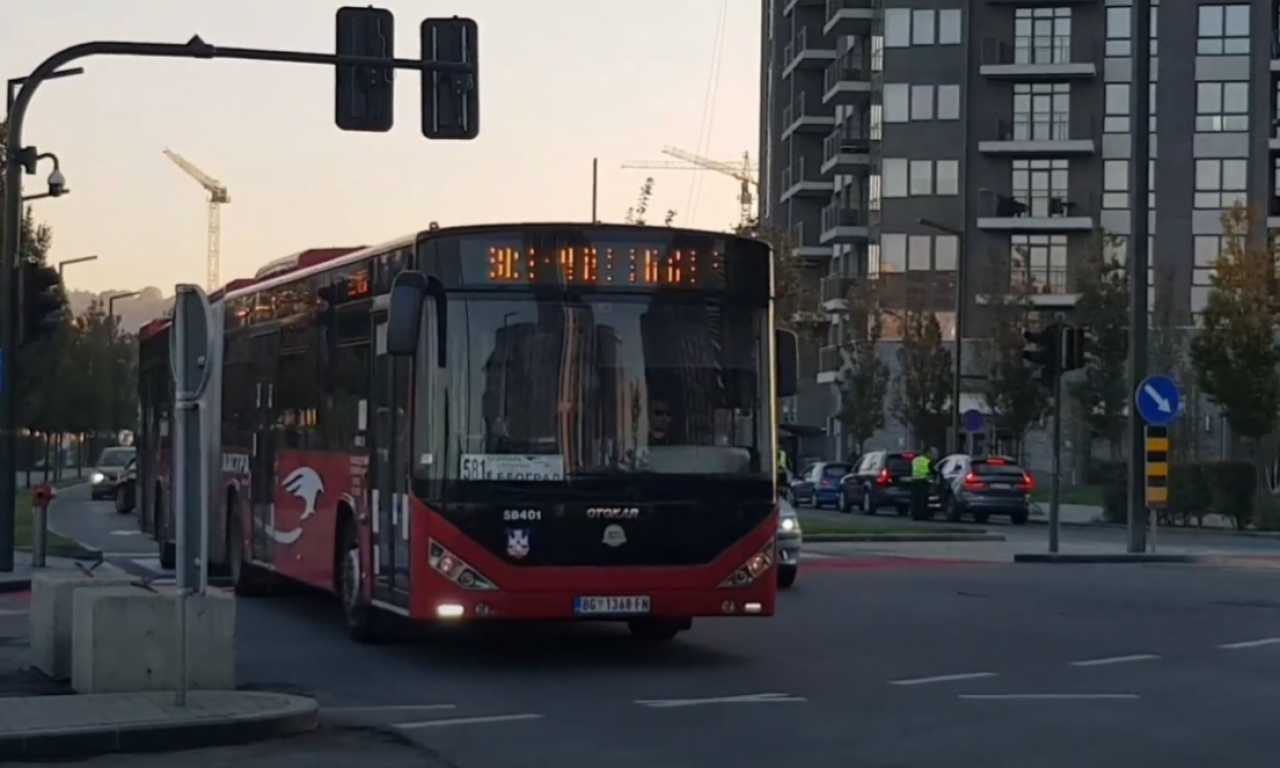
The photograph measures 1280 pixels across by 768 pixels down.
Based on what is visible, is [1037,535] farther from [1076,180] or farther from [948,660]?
[1076,180]

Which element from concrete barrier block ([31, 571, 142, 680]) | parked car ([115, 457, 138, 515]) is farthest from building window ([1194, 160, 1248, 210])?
concrete barrier block ([31, 571, 142, 680])

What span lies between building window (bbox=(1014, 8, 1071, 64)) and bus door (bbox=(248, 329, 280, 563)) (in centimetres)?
6055

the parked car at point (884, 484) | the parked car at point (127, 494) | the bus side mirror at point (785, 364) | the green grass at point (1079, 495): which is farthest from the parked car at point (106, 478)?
the bus side mirror at point (785, 364)

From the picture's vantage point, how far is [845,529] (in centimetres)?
3831

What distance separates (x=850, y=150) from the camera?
84750mm

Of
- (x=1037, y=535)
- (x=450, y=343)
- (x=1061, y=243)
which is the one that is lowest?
(x=1037, y=535)

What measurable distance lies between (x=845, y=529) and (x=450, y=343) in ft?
78.6

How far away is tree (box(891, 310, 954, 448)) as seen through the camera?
2670 inches

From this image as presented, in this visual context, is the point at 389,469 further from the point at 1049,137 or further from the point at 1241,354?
the point at 1049,137

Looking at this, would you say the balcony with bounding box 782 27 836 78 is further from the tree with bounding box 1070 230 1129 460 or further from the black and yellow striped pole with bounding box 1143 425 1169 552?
the black and yellow striped pole with bounding box 1143 425 1169 552

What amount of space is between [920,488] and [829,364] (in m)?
36.4

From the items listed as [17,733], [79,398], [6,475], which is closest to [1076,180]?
[79,398]

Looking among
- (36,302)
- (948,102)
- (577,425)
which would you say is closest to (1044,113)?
(948,102)

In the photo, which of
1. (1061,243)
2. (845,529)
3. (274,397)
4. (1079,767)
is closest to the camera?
(1079,767)
